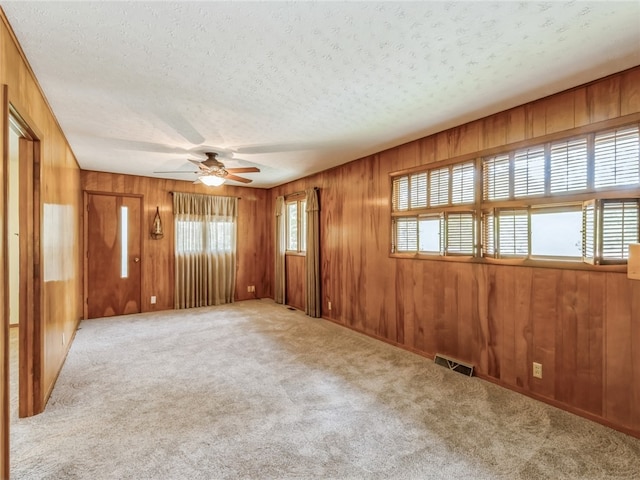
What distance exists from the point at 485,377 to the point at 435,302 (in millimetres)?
843

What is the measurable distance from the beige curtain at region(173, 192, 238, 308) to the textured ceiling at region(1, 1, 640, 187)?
2694 mm

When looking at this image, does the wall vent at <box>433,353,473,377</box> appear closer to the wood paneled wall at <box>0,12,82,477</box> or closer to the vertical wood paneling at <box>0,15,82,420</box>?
the wood paneled wall at <box>0,12,82,477</box>

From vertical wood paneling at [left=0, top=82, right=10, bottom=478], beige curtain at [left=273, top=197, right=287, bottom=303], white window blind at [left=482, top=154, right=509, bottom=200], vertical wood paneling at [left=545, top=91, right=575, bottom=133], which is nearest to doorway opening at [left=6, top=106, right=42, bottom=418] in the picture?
vertical wood paneling at [left=0, top=82, right=10, bottom=478]

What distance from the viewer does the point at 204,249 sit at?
6.09 metres

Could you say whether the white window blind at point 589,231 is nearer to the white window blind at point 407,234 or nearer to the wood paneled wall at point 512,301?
the wood paneled wall at point 512,301

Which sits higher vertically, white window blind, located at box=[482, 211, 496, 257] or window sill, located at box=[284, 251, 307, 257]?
white window blind, located at box=[482, 211, 496, 257]

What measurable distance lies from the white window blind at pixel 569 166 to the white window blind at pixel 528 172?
0.08 metres

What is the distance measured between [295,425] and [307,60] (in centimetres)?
253

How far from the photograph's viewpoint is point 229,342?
4.00 meters

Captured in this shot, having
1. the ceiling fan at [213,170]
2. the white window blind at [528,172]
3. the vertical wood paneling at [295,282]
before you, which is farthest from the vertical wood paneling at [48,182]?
the white window blind at [528,172]

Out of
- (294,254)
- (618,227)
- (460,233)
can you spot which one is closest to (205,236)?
(294,254)

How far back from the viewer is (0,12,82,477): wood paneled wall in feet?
5.57

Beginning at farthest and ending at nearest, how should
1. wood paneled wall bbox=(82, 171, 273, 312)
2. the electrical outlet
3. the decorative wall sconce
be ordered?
1. the decorative wall sconce
2. wood paneled wall bbox=(82, 171, 273, 312)
3. the electrical outlet

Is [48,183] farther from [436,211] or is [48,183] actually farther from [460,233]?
[460,233]
